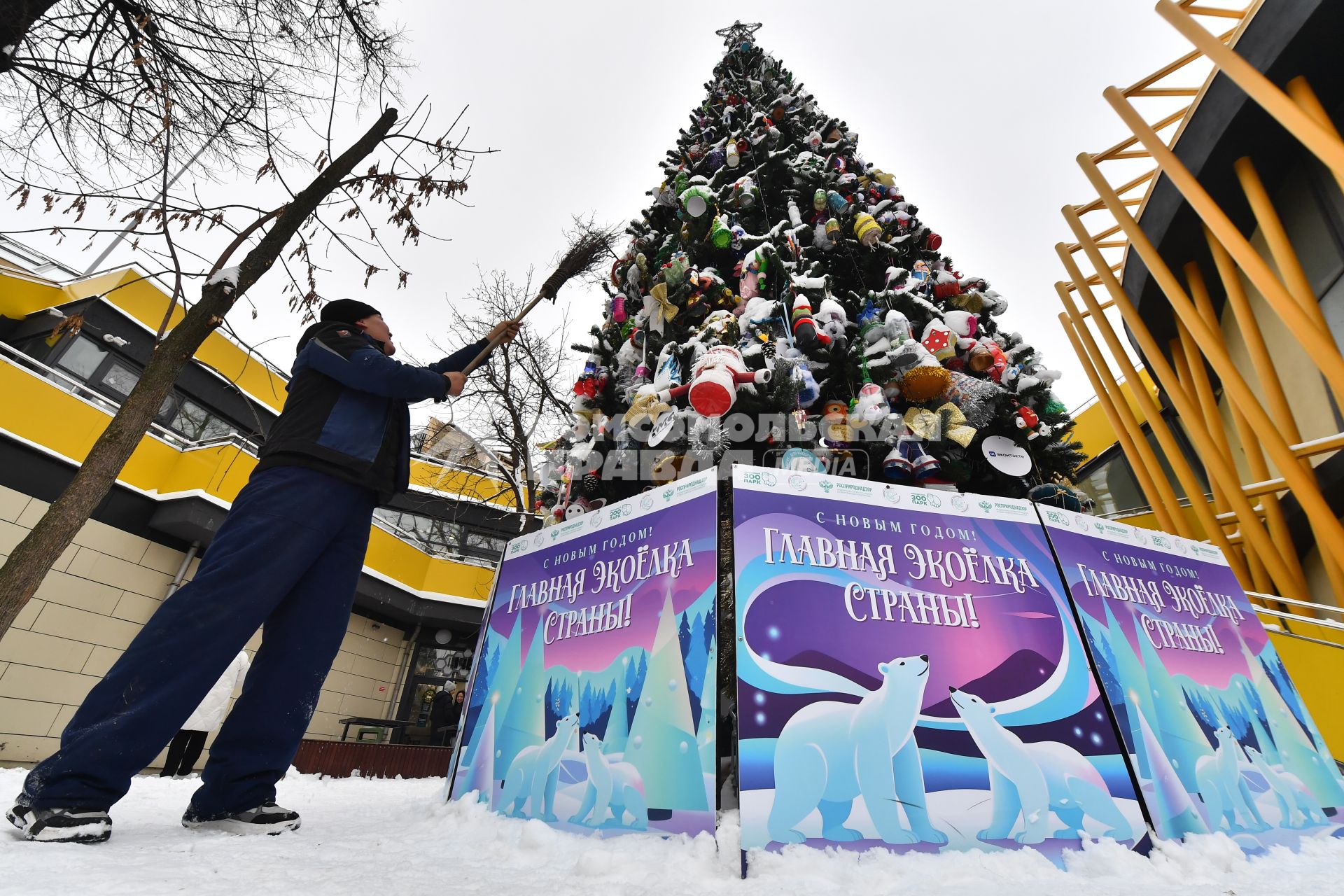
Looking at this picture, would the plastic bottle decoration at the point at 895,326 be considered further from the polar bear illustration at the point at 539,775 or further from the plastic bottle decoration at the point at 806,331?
the polar bear illustration at the point at 539,775

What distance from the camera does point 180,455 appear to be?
803cm

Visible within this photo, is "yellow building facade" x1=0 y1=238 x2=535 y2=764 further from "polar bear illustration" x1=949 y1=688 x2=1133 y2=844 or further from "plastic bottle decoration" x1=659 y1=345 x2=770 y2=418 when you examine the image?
"polar bear illustration" x1=949 y1=688 x2=1133 y2=844

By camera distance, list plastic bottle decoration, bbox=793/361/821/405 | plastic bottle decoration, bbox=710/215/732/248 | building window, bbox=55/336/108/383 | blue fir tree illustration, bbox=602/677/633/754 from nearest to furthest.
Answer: blue fir tree illustration, bbox=602/677/633/754 < plastic bottle decoration, bbox=793/361/821/405 < plastic bottle decoration, bbox=710/215/732/248 < building window, bbox=55/336/108/383

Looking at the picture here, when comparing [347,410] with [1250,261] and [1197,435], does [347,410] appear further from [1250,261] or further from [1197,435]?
[1197,435]

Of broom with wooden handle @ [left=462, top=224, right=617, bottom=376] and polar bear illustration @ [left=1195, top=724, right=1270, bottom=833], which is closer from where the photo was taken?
polar bear illustration @ [left=1195, top=724, right=1270, bottom=833]

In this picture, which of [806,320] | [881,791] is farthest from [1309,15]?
[881,791]

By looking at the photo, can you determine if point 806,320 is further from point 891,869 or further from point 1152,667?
point 891,869

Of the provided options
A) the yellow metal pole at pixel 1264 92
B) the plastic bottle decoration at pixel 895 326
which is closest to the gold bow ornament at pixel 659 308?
the plastic bottle decoration at pixel 895 326

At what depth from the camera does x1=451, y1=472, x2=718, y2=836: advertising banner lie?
156cm

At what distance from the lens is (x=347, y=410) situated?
1905mm

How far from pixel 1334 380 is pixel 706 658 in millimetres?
6364

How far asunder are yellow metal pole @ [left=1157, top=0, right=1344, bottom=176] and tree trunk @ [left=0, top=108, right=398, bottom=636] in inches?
283

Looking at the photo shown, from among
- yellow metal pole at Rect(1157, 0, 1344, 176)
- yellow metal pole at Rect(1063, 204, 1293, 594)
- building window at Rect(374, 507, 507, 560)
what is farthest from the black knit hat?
building window at Rect(374, 507, 507, 560)

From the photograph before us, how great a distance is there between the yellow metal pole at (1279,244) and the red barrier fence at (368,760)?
9393mm
